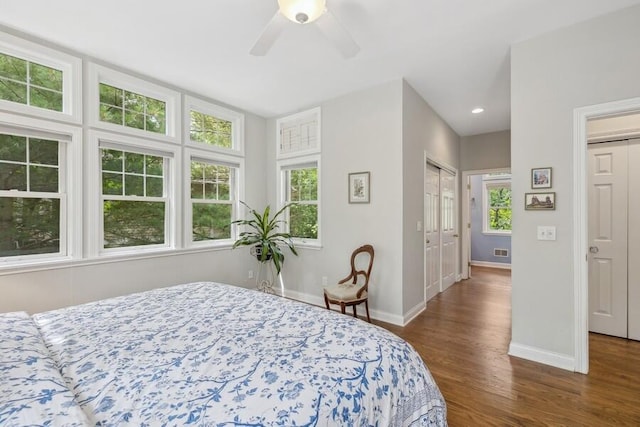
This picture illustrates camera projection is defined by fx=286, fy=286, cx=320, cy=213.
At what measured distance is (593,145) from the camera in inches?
114

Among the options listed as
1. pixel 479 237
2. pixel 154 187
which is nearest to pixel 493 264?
pixel 479 237

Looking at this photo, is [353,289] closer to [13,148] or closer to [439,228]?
[439,228]

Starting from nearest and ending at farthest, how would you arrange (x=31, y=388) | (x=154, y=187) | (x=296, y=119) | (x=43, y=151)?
(x=31, y=388) < (x=43, y=151) < (x=154, y=187) < (x=296, y=119)

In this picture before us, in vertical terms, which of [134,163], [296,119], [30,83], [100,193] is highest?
[296,119]

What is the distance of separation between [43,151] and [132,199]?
31.3 inches

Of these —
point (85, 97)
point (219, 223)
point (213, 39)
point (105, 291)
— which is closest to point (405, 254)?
point (219, 223)

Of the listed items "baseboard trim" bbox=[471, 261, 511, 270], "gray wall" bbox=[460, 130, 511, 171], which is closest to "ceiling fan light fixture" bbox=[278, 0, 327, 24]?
"gray wall" bbox=[460, 130, 511, 171]

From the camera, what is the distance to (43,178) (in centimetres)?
254

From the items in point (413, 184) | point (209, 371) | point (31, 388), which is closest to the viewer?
point (31, 388)

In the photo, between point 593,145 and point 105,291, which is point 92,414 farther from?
point 593,145

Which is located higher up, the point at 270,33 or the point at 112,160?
the point at 270,33

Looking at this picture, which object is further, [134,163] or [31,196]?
[134,163]

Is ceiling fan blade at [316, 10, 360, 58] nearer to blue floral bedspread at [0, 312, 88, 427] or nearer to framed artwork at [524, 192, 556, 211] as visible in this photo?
framed artwork at [524, 192, 556, 211]

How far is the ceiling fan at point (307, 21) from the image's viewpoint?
64.6 inches
